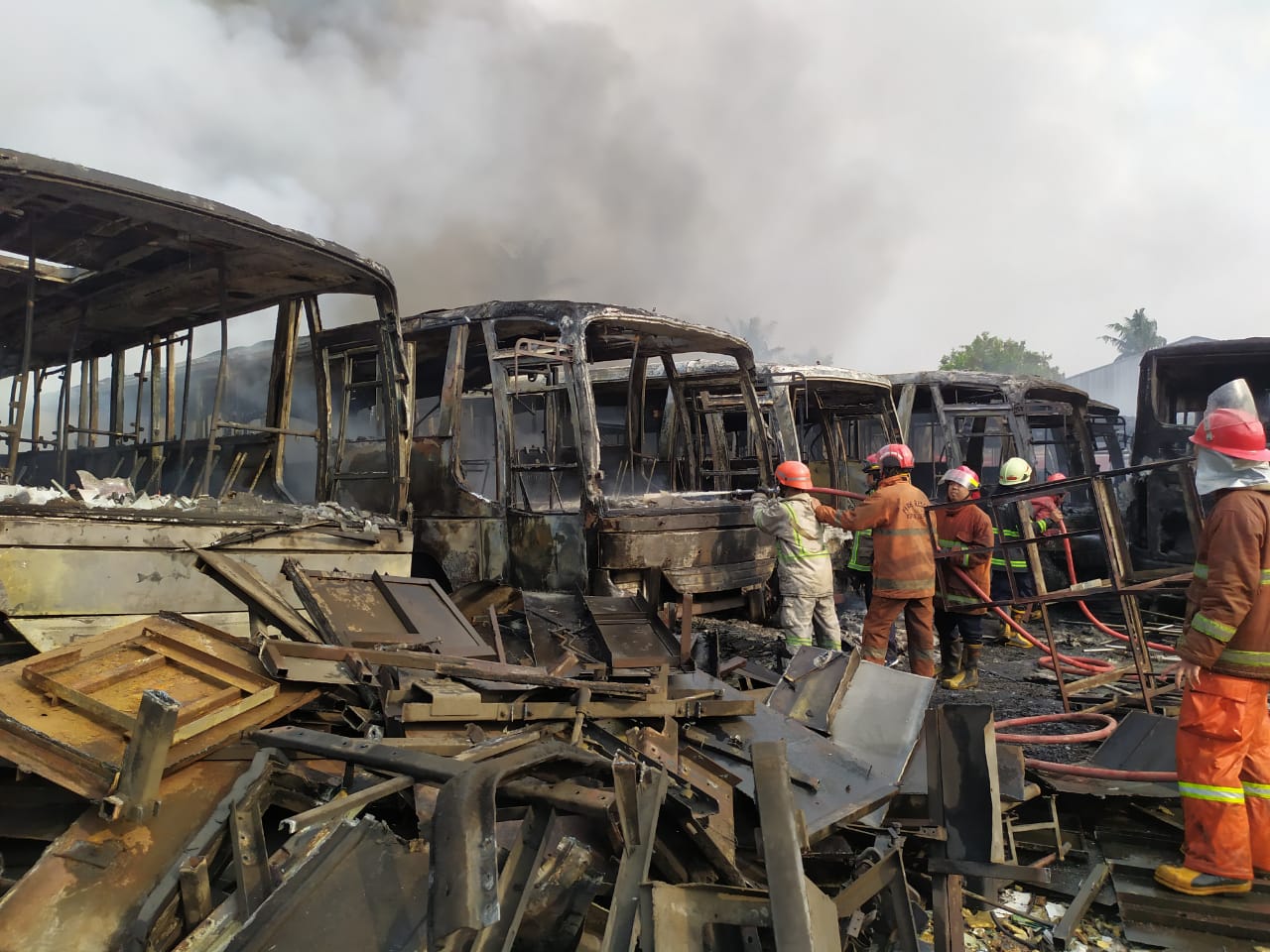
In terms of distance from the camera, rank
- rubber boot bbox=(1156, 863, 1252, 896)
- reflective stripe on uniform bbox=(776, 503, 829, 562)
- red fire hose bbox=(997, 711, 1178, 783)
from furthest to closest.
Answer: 1. reflective stripe on uniform bbox=(776, 503, 829, 562)
2. red fire hose bbox=(997, 711, 1178, 783)
3. rubber boot bbox=(1156, 863, 1252, 896)

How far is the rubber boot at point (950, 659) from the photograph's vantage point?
5824mm

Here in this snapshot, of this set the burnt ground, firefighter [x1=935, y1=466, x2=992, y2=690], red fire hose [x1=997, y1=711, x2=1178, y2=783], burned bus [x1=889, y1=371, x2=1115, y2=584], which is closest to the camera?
red fire hose [x1=997, y1=711, x2=1178, y2=783]

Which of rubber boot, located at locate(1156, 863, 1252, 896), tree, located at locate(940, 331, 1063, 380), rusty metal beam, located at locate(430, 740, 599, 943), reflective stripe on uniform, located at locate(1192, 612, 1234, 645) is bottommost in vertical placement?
rubber boot, located at locate(1156, 863, 1252, 896)

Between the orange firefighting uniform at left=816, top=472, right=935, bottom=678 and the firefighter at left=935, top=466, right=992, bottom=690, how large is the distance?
45cm

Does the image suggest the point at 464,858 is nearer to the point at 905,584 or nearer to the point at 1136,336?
the point at 905,584

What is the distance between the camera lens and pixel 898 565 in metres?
5.10

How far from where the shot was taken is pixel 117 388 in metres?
6.24

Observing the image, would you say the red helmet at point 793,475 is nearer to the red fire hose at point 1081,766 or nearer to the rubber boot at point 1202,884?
the red fire hose at point 1081,766

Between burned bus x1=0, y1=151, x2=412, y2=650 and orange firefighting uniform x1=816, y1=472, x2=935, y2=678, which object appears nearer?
burned bus x1=0, y1=151, x2=412, y2=650

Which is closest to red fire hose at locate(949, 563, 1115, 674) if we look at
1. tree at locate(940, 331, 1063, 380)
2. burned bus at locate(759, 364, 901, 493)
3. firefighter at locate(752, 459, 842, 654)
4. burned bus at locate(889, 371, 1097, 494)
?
firefighter at locate(752, 459, 842, 654)

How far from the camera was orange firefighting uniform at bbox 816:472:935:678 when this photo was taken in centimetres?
509

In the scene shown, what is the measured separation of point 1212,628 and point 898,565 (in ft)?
7.33

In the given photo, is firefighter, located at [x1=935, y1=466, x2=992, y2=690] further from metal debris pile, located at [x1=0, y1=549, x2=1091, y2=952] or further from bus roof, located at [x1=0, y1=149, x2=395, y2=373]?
bus roof, located at [x1=0, y1=149, x2=395, y2=373]

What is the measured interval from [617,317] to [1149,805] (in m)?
3.98
